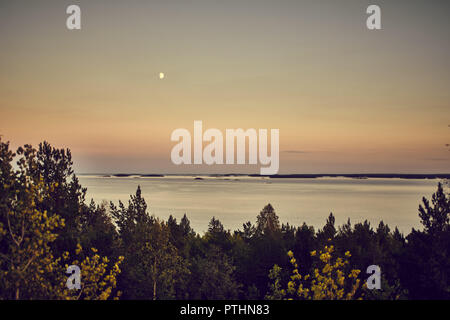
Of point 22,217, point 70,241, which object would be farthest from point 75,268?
point 70,241

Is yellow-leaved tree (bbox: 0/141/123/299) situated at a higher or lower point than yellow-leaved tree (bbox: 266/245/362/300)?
higher

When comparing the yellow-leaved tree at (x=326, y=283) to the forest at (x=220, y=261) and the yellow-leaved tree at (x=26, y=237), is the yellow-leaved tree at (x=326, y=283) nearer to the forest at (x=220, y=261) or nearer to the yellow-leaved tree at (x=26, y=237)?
the forest at (x=220, y=261)

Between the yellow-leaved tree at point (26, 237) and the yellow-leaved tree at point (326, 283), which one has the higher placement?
the yellow-leaved tree at point (26, 237)

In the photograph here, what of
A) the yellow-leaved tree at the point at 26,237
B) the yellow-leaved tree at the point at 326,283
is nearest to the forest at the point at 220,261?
the yellow-leaved tree at the point at 326,283

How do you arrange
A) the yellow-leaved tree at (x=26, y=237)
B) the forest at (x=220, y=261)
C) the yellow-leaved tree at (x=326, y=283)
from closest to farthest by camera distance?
the yellow-leaved tree at (x=26, y=237) < the yellow-leaved tree at (x=326, y=283) < the forest at (x=220, y=261)

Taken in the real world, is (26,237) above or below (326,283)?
above

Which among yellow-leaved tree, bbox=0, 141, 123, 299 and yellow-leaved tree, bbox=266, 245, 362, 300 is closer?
yellow-leaved tree, bbox=0, 141, 123, 299

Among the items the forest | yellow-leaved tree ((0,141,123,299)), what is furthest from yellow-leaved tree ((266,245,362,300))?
yellow-leaved tree ((0,141,123,299))

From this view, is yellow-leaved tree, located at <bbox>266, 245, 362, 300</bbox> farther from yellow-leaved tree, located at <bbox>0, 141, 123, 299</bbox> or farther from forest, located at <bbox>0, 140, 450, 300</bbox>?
yellow-leaved tree, located at <bbox>0, 141, 123, 299</bbox>

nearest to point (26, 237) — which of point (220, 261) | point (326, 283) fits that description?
point (326, 283)

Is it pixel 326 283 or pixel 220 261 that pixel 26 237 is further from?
pixel 220 261

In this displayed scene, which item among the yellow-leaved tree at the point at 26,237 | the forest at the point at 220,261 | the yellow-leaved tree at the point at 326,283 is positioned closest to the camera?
the yellow-leaved tree at the point at 26,237

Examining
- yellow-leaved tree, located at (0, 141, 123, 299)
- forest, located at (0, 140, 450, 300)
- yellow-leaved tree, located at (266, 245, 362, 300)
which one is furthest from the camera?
forest, located at (0, 140, 450, 300)
